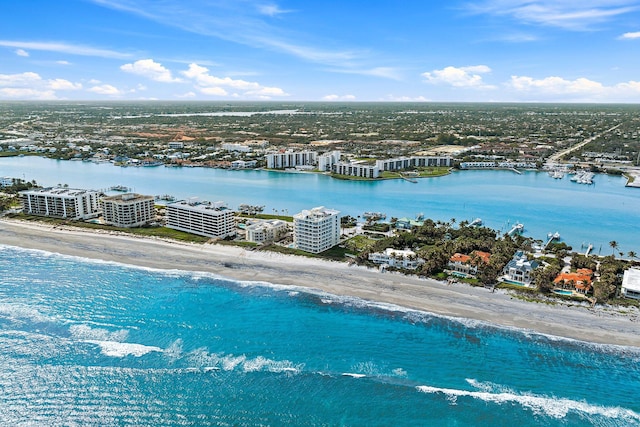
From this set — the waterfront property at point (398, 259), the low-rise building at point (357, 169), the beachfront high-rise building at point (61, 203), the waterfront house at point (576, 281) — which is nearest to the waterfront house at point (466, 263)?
the waterfront property at point (398, 259)

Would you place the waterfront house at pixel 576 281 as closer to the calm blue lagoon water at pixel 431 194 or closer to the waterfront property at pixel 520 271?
the waterfront property at pixel 520 271

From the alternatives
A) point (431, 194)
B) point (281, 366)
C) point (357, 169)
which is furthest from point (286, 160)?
point (281, 366)

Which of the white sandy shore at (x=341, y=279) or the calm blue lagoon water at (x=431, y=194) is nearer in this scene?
the white sandy shore at (x=341, y=279)

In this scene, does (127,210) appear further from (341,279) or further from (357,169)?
(357,169)

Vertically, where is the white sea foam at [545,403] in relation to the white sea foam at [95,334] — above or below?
below

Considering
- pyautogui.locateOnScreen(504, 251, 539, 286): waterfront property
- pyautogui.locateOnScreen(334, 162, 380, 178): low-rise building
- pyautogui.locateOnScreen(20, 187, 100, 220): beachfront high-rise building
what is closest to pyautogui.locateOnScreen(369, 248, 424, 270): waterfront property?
pyautogui.locateOnScreen(504, 251, 539, 286): waterfront property

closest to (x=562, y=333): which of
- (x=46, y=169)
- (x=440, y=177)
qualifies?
(x=440, y=177)

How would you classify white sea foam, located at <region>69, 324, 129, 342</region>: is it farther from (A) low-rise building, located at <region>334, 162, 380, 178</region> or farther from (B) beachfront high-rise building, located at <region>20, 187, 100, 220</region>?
(A) low-rise building, located at <region>334, 162, 380, 178</region>
